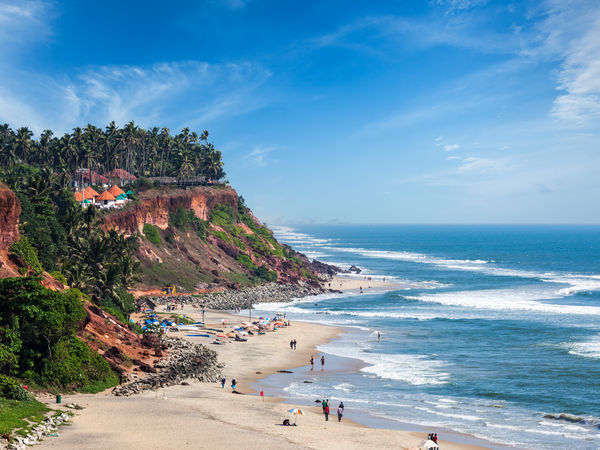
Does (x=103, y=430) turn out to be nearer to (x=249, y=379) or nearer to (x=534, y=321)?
(x=249, y=379)

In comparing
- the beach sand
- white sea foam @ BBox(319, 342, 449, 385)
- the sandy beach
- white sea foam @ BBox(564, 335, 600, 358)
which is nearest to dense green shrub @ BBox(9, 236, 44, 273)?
the beach sand

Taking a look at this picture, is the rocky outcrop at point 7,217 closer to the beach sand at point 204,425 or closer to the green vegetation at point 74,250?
the green vegetation at point 74,250

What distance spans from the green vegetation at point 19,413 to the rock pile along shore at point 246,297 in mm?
42139

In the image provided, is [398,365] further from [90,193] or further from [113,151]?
[113,151]

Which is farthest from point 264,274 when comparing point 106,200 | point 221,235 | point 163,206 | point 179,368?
point 179,368

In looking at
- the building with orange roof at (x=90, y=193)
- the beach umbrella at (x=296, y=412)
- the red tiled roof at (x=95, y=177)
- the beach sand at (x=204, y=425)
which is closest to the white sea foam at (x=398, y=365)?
the beach sand at (x=204, y=425)

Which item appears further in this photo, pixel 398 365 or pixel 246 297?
pixel 246 297

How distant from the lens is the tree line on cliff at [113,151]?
292ft

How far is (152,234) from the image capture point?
8150cm

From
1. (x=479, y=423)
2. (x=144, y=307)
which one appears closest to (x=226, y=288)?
(x=144, y=307)

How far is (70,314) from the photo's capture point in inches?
1200

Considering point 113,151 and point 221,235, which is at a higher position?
point 113,151

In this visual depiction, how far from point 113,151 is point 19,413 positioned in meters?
82.1

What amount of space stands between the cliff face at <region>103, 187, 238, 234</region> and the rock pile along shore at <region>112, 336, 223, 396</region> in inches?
1003
